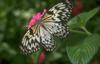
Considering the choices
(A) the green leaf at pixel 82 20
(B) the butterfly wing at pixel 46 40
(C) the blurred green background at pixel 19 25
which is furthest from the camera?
(C) the blurred green background at pixel 19 25

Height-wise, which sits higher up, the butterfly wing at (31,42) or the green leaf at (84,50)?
the butterfly wing at (31,42)

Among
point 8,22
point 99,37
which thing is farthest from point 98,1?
point 99,37

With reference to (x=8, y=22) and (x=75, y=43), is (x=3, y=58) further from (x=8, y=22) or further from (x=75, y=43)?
(x=75, y=43)

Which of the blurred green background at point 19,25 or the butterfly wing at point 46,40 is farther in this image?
the blurred green background at point 19,25

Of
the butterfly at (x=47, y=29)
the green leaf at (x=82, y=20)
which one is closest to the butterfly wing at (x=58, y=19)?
the butterfly at (x=47, y=29)

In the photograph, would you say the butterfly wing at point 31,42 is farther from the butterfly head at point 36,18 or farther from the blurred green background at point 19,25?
the blurred green background at point 19,25

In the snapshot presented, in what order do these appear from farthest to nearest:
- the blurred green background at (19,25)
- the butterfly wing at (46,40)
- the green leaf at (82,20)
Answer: the blurred green background at (19,25) → the green leaf at (82,20) → the butterfly wing at (46,40)
